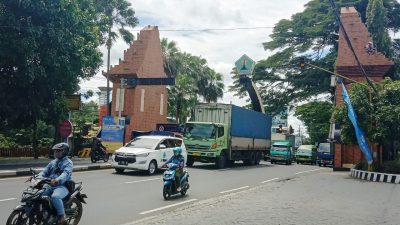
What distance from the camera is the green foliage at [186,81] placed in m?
46.6

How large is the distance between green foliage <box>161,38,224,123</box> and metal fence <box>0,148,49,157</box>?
1751 cm

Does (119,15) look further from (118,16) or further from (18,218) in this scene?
(18,218)

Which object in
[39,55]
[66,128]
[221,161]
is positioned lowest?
[221,161]

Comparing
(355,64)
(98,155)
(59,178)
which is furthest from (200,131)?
(59,178)

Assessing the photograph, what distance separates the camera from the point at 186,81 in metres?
46.4

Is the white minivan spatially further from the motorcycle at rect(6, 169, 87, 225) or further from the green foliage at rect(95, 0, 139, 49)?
the green foliage at rect(95, 0, 139, 49)

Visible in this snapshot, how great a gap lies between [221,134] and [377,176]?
7964mm

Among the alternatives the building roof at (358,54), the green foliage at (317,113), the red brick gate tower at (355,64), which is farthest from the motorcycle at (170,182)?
the green foliage at (317,113)

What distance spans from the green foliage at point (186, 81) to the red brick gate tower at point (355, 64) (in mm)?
19009

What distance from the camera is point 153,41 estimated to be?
40.4 metres

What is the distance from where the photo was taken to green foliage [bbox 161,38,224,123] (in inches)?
1834

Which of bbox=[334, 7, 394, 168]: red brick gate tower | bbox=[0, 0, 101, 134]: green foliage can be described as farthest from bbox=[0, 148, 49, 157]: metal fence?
bbox=[334, 7, 394, 168]: red brick gate tower

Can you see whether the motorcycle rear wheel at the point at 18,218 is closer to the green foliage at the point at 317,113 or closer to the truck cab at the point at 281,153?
Result: the truck cab at the point at 281,153

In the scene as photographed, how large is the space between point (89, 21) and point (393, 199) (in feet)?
65.3
